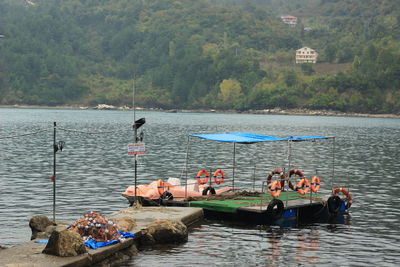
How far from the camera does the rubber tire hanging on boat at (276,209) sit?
29.0 metres

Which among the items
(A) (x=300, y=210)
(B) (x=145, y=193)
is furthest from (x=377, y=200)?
(B) (x=145, y=193)

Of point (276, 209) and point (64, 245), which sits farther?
point (276, 209)

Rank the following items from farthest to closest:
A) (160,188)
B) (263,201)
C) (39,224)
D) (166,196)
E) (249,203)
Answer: (160,188)
(166,196)
(263,201)
(249,203)
(39,224)

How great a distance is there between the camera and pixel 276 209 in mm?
29281

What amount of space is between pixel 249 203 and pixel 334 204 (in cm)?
484

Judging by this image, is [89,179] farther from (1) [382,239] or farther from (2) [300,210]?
(1) [382,239]

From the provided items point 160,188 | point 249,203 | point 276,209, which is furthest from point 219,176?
point 276,209

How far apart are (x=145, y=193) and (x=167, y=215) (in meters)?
4.76

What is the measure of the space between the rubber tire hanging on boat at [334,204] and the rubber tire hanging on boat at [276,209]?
12.7ft

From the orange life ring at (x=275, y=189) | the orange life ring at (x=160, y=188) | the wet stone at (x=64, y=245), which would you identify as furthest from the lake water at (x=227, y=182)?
the orange life ring at (x=160, y=188)

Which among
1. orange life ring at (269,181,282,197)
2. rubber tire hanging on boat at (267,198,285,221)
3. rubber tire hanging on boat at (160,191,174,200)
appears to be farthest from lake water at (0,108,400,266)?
rubber tire hanging on boat at (160,191,174,200)

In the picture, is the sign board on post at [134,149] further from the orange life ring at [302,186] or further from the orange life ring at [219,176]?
the orange life ring at [302,186]

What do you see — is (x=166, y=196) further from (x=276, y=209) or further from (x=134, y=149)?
(x=276, y=209)

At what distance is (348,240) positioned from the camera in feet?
90.6
